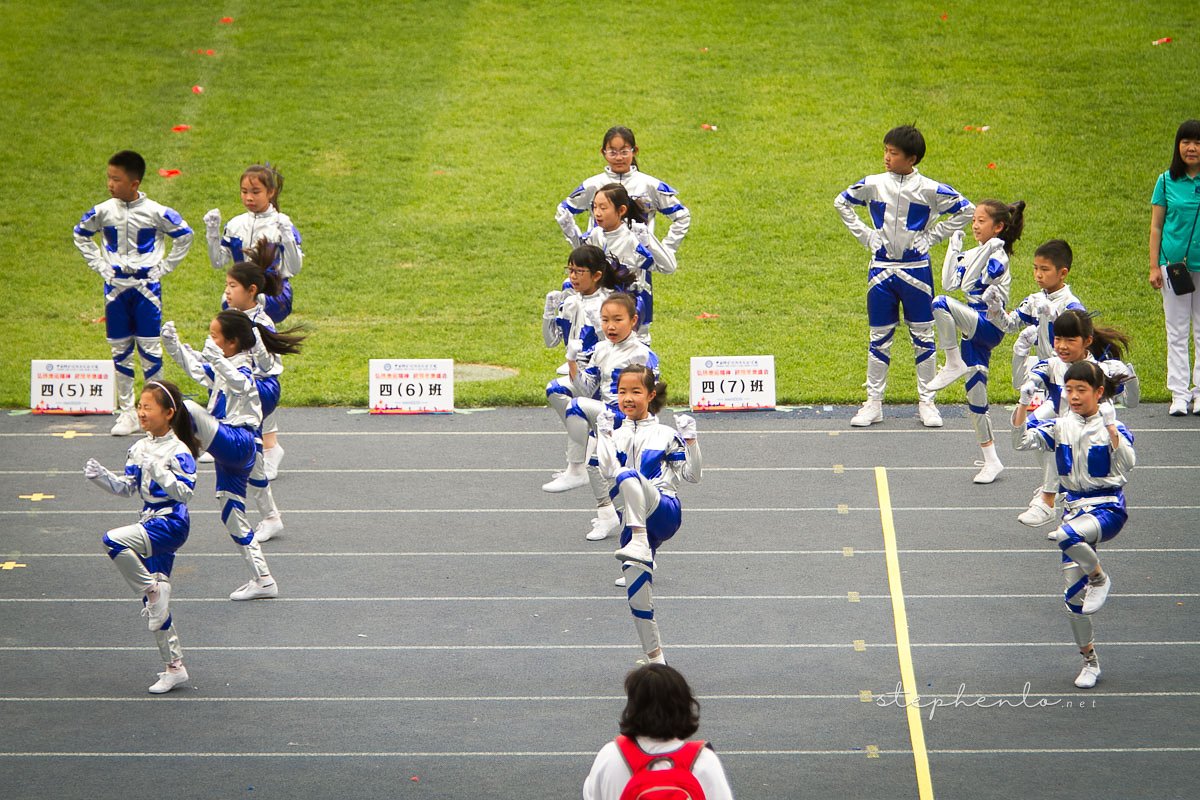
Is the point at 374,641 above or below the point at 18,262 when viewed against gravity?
below

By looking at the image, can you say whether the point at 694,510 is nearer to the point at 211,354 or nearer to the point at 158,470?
the point at 211,354

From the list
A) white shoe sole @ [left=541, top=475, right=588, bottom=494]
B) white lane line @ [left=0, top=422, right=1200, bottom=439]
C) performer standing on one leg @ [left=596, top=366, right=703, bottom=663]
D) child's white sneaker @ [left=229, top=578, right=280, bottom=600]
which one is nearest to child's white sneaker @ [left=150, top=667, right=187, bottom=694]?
child's white sneaker @ [left=229, top=578, right=280, bottom=600]

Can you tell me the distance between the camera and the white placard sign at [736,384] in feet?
37.0

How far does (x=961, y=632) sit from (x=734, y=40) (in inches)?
495

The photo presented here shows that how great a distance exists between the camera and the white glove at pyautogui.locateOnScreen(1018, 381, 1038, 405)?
8094 mm

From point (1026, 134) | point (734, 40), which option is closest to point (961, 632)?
point (1026, 134)

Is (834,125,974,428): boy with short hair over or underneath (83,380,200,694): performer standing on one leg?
over

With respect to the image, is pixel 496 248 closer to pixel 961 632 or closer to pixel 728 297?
pixel 728 297

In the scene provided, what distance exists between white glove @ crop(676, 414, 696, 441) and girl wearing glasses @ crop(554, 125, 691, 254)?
3.16m

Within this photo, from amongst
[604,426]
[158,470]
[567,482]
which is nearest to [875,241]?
[567,482]

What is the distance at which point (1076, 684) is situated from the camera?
6.76 meters

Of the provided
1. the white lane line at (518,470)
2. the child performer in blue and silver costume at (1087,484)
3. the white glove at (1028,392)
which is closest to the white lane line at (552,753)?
the child performer in blue and silver costume at (1087,484)

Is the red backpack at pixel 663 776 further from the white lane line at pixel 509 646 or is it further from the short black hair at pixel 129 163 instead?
the short black hair at pixel 129 163

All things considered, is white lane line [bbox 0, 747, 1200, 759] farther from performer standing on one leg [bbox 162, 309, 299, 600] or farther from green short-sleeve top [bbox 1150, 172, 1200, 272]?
green short-sleeve top [bbox 1150, 172, 1200, 272]
